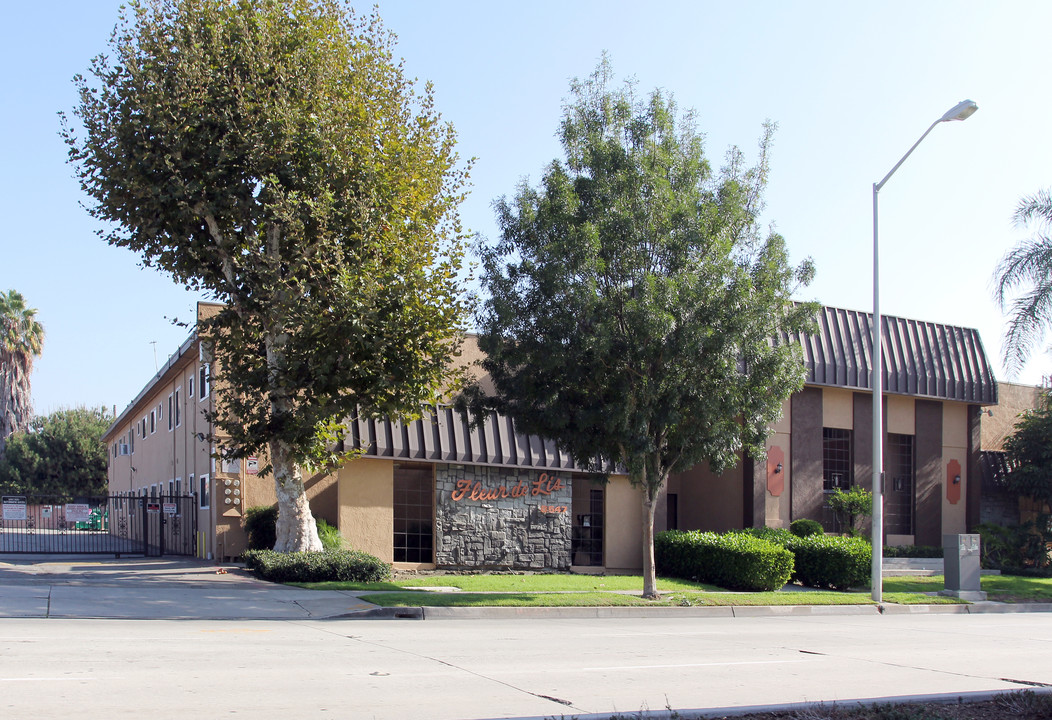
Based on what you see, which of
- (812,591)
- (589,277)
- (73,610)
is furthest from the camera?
(812,591)

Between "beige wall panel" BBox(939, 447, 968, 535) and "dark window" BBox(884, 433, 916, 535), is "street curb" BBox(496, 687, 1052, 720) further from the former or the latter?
"beige wall panel" BBox(939, 447, 968, 535)

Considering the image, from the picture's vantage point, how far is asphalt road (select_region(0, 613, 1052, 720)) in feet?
25.3

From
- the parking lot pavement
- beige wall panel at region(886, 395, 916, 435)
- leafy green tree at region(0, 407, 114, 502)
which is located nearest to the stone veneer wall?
the parking lot pavement

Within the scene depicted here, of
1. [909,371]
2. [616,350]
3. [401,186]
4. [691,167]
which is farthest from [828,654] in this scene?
[909,371]

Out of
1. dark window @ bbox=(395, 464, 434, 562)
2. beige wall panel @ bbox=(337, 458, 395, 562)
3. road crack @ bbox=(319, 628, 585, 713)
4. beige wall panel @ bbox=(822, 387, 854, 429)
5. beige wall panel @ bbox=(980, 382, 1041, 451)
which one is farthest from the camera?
beige wall panel @ bbox=(980, 382, 1041, 451)

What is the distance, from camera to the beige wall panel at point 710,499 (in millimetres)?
28328

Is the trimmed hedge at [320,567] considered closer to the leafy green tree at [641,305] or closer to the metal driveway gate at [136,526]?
the leafy green tree at [641,305]

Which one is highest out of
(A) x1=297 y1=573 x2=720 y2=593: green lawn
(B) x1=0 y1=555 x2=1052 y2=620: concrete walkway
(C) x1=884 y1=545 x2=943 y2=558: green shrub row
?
(B) x1=0 y1=555 x2=1052 y2=620: concrete walkway

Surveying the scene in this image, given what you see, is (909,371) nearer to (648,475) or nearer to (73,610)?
(648,475)

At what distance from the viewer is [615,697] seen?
851 centimetres

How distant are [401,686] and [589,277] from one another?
34.0 ft

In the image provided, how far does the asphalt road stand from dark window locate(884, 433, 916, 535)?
15.3 m

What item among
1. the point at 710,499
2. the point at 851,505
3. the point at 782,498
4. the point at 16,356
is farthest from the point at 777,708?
the point at 16,356

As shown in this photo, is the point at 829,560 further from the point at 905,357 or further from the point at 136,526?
the point at 136,526
